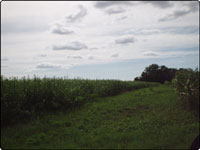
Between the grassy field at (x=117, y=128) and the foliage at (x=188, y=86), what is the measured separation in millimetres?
350

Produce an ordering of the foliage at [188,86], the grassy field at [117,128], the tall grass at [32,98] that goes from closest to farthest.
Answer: the grassy field at [117,128]
the tall grass at [32,98]
the foliage at [188,86]

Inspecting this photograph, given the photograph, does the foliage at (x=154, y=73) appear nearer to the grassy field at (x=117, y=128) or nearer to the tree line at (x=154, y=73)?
the tree line at (x=154, y=73)

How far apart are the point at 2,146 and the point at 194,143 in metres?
4.17

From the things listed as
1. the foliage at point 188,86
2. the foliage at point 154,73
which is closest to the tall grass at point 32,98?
the foliage at point 154,73

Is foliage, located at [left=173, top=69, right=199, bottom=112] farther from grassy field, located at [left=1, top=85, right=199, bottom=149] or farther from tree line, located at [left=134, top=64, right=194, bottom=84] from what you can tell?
tree line, located at [left=134, top=64, right=194, bottom=84]

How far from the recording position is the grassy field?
427 cm

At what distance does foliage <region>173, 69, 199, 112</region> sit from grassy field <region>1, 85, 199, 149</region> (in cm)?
35

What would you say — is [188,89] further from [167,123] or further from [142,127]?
[142,127]

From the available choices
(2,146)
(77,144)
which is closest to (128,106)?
(77,144)

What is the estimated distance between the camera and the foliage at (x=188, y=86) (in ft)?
22.8

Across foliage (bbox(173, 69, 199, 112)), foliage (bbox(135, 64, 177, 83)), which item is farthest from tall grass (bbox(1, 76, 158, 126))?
foliage (bbox(173, 69, 199, 112))

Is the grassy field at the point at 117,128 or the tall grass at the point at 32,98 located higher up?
the tall grass at the point at 32,98

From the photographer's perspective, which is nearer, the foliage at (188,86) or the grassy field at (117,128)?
the grassy field at (117,128)

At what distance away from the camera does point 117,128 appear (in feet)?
16.2
